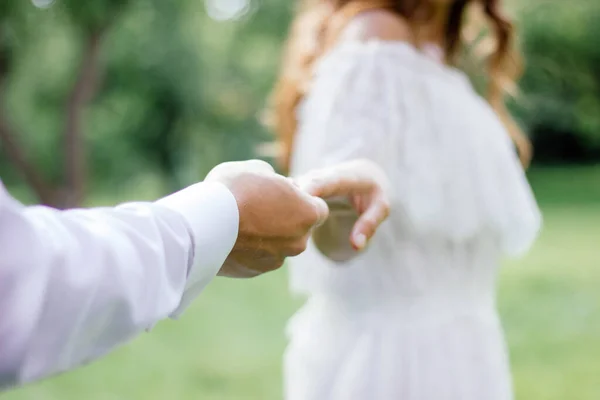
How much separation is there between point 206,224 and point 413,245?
83cm

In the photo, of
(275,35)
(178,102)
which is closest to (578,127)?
(275,35)

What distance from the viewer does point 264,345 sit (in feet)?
17.3

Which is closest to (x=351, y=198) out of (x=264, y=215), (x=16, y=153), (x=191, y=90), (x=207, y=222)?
(x=264, y=215)

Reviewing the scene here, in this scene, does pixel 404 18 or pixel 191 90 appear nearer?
pixel 404 18

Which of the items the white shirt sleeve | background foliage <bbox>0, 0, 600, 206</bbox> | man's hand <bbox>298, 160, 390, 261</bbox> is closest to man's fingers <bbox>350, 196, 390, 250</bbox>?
man's hand <bbox>298, 160, 390, 261</bbox>

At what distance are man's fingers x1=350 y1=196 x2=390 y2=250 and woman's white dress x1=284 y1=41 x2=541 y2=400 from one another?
26 centimetres

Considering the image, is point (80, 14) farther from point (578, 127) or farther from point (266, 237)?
point (578, 127)

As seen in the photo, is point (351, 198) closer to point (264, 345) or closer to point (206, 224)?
point (206, 224)

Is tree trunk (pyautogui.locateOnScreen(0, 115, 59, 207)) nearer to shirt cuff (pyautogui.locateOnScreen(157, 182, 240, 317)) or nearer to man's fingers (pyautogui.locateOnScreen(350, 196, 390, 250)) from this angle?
man's fingers (pyautogui.locateOnScreen(350, 196, 390, 250))

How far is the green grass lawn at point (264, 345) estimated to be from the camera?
14.3 feet

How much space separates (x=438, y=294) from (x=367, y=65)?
495mm

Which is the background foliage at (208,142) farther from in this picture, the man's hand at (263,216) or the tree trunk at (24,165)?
the man's hand at (263,216)

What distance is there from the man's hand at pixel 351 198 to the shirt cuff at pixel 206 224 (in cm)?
27

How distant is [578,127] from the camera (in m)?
17.4
